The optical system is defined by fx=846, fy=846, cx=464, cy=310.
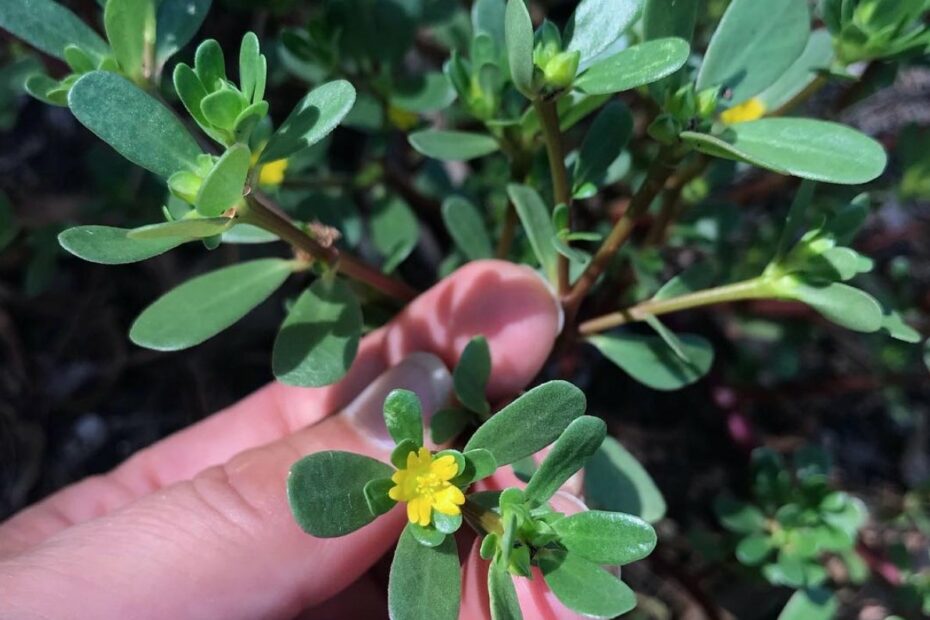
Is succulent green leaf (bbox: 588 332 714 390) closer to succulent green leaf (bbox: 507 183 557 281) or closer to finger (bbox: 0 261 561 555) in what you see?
finger (bbox: 0 261 561 555)

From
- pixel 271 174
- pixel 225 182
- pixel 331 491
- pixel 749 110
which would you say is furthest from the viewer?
pixel 749 110

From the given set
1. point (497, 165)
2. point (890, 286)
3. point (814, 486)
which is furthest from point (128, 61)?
point (890, 286)

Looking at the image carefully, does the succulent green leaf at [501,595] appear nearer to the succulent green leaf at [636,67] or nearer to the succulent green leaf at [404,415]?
the succulent green leaf at [404,415]

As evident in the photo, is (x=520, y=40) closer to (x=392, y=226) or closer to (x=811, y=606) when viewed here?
(x=392, y=226)

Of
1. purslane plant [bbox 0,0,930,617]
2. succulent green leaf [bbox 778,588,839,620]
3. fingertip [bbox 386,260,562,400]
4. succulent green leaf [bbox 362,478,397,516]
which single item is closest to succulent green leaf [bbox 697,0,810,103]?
purslane plant [bbox 0,0,930,617]

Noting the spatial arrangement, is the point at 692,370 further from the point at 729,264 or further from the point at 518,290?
the point at 729,264

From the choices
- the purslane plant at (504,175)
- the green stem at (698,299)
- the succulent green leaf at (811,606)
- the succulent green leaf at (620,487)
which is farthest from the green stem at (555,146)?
the succulent green leaf at (811,606)

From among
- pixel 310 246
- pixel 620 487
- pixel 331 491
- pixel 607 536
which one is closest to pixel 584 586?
pixel 607 536
